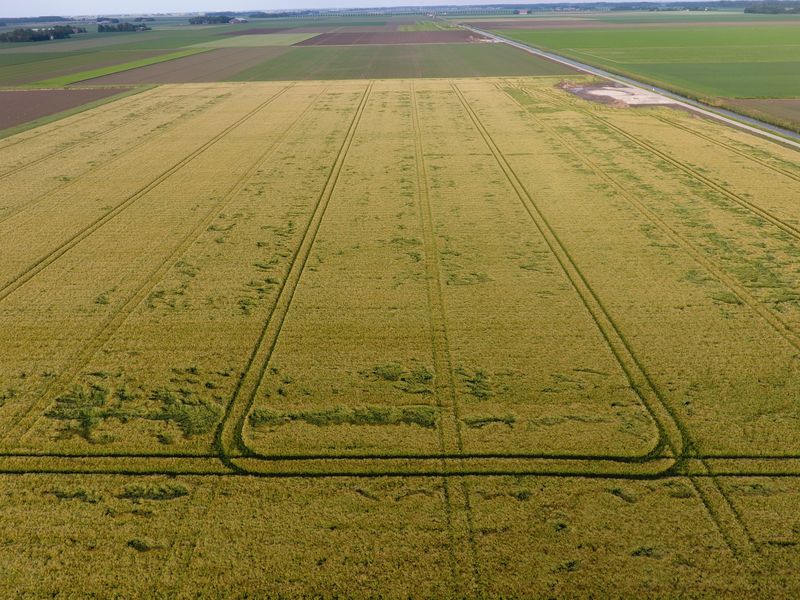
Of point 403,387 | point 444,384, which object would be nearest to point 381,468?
point 403,387

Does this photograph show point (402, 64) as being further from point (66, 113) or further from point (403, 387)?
point (403, 387)

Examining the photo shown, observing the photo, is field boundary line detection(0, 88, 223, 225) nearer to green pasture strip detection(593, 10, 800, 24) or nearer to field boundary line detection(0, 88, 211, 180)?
field boundary line detection(0, 88, 211, 180)

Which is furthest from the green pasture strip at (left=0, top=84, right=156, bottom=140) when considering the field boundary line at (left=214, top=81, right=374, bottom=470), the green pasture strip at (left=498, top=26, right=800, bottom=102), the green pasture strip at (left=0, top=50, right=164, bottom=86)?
the green pasture strip at (left=498, top=26, right=800, bottom=102)

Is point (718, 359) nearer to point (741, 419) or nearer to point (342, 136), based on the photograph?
point (741, 419)

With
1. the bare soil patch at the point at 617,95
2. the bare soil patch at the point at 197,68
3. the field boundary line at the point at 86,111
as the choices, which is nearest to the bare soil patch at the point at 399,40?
the bare soil patch at the point at 197,68

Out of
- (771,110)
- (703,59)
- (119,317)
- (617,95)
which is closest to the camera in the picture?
(119,317)

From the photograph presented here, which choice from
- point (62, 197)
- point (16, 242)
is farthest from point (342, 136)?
point (16, 242)
